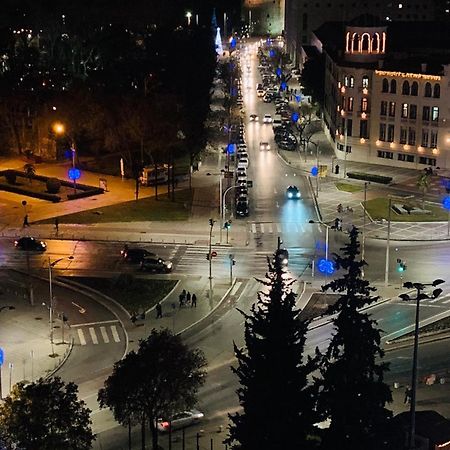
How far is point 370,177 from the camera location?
115m

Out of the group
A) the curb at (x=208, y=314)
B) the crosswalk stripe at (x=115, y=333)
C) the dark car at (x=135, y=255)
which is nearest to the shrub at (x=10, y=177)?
the dark car at (x=135, y=255)

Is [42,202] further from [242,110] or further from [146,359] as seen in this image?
[242,110]

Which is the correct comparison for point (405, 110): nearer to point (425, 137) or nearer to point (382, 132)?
point (425, 137)

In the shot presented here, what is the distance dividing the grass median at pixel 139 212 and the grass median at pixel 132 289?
57.8ft

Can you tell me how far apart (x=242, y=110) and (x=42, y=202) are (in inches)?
2909

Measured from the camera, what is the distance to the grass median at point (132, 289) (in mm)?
74625

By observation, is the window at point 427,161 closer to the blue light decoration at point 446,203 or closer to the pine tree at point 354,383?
the blue light decoration at point 446,203

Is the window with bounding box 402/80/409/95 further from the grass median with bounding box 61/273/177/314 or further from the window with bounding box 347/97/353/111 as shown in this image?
the grass median with bounding box 61/273/177/314

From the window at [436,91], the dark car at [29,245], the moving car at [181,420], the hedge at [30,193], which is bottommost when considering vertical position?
the moving car at [181,420]

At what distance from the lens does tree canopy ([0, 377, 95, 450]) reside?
44531 mm

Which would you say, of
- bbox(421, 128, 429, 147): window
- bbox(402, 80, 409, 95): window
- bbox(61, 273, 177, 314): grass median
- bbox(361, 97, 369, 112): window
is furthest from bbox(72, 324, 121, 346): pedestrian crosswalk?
bbox(361, 97, 369, 112): window

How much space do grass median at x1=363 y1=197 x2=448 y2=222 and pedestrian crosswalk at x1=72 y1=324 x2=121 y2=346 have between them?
122ft

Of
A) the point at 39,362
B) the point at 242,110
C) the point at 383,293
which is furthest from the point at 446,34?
the point at 39,362

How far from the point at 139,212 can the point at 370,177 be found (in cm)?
3041
